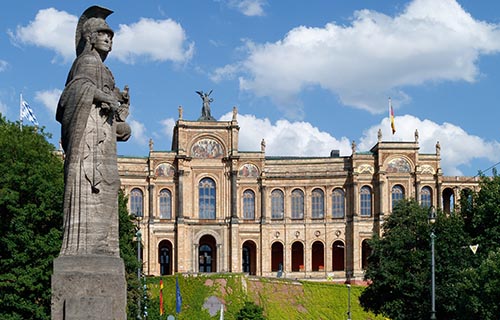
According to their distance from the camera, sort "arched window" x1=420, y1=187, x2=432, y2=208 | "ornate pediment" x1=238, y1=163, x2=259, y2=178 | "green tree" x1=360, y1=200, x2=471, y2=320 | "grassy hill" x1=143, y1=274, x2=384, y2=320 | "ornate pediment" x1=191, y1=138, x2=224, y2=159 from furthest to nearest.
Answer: "ornate pediment" x1=238, y1=163, x2=259, y2=178, "ornate pediment" x1=191, y1=138, x2=224, y2=159, "arched window" x1=420, y1=187, x2=432, y2=208, "grassy hill" x1=143, y1=274, x2=384, y2=320, "green tree" x1=360, y1=200, x2=471, y2=320

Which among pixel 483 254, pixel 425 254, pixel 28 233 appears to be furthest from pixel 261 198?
pixel 28 233

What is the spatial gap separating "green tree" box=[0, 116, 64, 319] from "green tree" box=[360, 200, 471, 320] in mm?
24572

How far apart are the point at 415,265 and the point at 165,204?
163ft

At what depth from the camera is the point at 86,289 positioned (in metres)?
12.0

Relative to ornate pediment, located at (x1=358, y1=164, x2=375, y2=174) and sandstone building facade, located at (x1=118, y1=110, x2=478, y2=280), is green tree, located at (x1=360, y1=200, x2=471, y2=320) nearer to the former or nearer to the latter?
sandstone building facade, located at (x1=118, y1=110, x2=478, y2=280)

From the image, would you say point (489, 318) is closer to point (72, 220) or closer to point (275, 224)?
point (72, 220)

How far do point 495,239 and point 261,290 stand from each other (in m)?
38.3

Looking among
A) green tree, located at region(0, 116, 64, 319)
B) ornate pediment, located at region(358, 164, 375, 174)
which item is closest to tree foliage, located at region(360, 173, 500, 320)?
green tree, located at region(0, 116, 64, 319)

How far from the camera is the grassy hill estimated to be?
8669cm

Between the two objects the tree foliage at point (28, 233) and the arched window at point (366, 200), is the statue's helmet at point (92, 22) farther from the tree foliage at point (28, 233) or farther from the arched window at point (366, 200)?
the arched window at point (366, 200)

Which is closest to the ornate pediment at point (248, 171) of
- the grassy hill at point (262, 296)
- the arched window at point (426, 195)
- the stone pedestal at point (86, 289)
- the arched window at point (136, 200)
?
the arched window at point (136, 200)

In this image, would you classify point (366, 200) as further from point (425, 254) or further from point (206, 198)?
point (425, 254)

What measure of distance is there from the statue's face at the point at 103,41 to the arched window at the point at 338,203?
301ft

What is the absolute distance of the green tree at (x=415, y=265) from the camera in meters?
55.7
